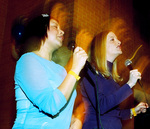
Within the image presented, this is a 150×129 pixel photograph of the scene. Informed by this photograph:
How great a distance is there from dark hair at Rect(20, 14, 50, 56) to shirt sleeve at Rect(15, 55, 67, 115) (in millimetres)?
383

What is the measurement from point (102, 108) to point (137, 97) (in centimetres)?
316

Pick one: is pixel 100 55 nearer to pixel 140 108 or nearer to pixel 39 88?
pixel 140 108

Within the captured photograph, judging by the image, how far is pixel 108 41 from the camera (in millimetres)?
2637

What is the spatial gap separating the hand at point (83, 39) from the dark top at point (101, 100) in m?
1.47

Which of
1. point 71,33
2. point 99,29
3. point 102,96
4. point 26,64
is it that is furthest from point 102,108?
point 99,29

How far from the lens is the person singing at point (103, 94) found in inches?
77.3

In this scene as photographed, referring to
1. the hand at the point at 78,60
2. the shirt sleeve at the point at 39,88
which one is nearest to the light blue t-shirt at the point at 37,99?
the shirt sleeve at the point at 39,88

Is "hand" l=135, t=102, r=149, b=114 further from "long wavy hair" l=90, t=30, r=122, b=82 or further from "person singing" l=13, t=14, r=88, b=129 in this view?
"person singing" l=13, t=14, r=88, b=129

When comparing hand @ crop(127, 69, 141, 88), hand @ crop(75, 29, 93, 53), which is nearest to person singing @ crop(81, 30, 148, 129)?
hand @ crop(127, 69, 141, 88)

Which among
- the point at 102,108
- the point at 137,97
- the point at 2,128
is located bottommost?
the point at 2,128

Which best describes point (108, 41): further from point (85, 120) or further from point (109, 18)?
point (109, 18)

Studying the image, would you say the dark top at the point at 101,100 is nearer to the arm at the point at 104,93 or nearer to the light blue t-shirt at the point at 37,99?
the arm at the point at 104,93

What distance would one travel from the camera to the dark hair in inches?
72.6

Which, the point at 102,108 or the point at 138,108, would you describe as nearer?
the point at 102,108
